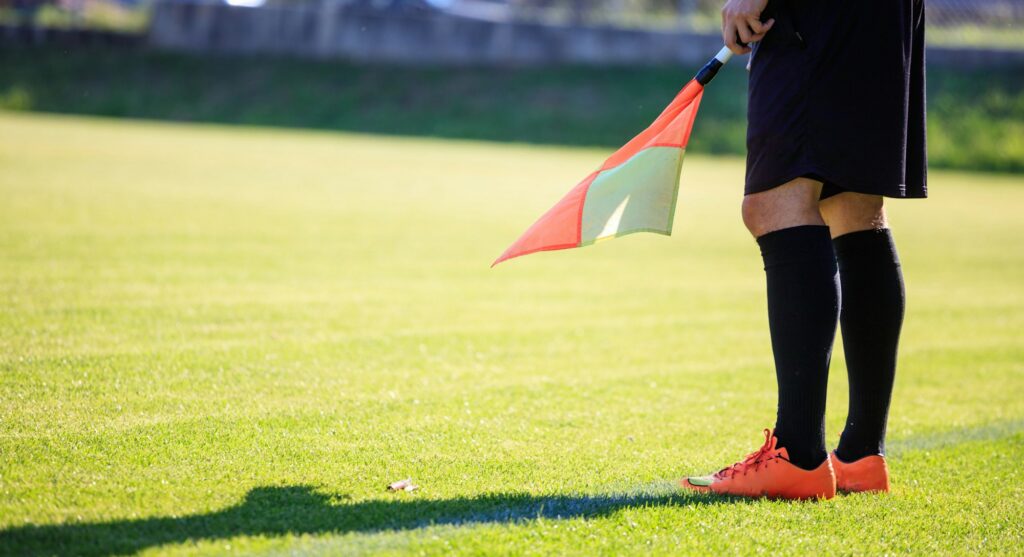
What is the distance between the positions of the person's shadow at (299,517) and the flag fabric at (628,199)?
2.38 feet

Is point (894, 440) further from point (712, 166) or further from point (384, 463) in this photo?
point (712, 166)

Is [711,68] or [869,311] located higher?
[711,68]

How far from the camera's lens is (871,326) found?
3.06 m

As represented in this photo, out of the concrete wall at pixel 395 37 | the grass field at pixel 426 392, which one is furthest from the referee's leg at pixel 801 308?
the concrete wall at pixel 395 37

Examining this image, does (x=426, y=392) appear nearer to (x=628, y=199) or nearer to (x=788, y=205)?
(x=628, y=199)

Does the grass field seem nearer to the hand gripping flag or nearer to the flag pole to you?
the hand gripping flag

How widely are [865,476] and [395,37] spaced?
25.5 meters

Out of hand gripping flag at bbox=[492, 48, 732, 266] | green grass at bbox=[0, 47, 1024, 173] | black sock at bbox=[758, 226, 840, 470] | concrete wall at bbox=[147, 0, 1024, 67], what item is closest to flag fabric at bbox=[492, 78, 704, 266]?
hand gripping flag at bbox=[492, 48, 732, 266]

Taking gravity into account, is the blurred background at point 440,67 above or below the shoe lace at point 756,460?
above

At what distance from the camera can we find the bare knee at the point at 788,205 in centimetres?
286

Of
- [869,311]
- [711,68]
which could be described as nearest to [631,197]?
[711,68]

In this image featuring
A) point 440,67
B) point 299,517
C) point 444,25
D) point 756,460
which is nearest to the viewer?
point 299,517

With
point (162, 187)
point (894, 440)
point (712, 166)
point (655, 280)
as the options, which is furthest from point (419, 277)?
point (712, 166)

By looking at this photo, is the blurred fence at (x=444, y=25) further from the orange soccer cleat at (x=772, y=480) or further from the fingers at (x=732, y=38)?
the orange soccer cleat at (x=772, y=480)
